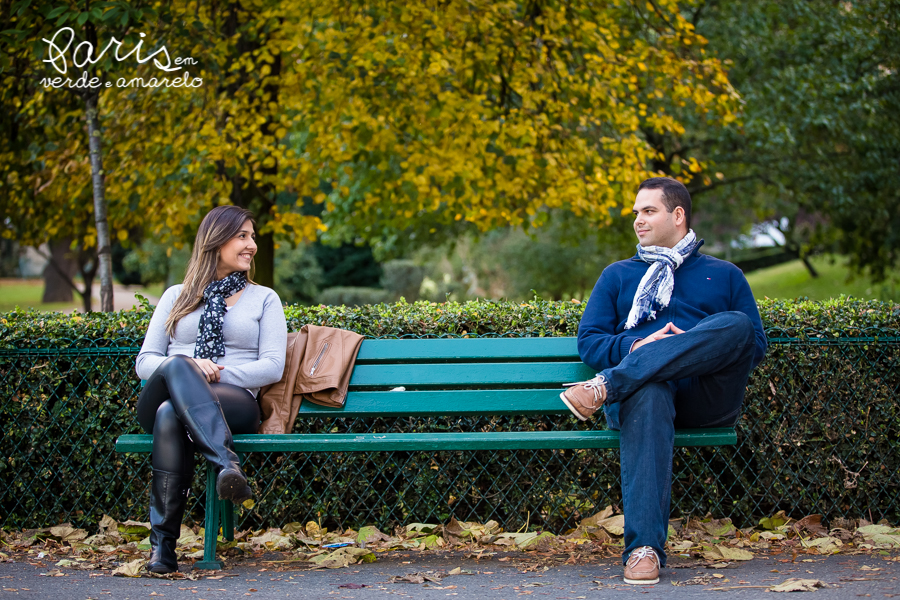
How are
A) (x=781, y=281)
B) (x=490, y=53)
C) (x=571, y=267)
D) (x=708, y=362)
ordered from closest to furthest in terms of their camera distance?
1. (x=708, y=362)
2. (x=490, y=53)
3. (x=571, y=267)
4. (x=781, y=281)

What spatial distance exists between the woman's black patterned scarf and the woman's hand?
4.0 inches

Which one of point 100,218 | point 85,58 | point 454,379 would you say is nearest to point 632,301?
point 454,379

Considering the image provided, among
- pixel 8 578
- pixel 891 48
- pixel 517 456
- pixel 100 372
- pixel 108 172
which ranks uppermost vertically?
pixel 891 48

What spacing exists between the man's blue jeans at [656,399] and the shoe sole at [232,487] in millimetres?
1477

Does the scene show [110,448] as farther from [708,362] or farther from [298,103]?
[298,103]

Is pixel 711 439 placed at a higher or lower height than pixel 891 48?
lower

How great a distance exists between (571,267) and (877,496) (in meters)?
14.8

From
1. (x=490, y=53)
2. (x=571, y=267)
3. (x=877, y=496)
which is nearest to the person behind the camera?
(x=877, y=496)

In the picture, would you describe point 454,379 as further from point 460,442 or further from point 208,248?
point 208,248

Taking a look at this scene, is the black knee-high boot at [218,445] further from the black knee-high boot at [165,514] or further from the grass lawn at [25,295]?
the grass lawn at [25,295]

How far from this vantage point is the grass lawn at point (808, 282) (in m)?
24.1

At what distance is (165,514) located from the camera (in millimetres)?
3391

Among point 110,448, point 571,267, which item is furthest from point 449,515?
point 571,267

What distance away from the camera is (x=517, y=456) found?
4273mm
